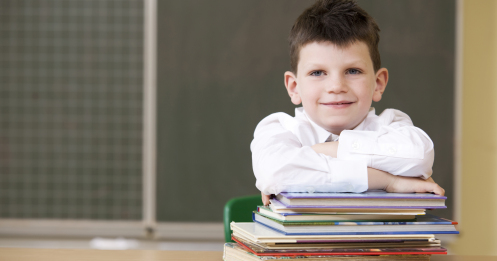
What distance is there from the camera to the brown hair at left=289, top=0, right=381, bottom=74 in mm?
794

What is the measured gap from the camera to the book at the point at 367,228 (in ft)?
1.94

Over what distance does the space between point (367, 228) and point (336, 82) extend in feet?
0.87

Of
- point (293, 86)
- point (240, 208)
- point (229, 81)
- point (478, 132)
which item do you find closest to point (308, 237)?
point (293, 86)

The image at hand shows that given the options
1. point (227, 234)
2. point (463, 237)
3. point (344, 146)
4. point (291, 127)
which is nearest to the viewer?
point (344, 146)

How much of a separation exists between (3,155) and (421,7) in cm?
252

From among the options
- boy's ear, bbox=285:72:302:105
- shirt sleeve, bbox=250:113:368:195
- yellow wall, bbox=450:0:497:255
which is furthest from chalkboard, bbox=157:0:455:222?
shirt sleeve, bbox=250:113:368:195

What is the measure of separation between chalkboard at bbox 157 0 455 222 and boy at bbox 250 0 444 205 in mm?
1746

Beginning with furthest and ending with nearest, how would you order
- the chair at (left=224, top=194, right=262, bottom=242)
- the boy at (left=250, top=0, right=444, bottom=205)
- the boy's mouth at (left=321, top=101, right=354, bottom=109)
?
the chair at (left=224, top=194, right=262, bottom=242), the boy's mouth at (left=321, top=101, right=354, bottom=109), the boy at (left=250, top=0, right=444, bottom=205)

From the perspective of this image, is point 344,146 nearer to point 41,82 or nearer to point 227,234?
point 227,234

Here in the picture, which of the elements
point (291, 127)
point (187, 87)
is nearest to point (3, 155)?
point (187, 87)

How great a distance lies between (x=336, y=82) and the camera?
2.52 feet

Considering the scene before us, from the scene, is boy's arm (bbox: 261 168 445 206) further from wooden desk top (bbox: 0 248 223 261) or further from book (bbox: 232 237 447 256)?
wooden desk top (bbox: 0 248 223 261)

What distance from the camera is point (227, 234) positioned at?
133 cm

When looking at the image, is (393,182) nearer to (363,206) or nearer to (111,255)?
(363,206)
